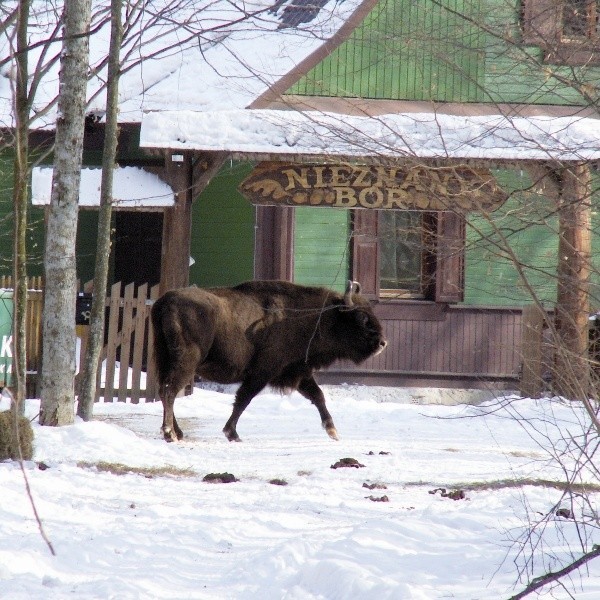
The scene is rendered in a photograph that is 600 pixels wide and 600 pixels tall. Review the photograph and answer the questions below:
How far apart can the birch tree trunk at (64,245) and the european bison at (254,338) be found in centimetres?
105

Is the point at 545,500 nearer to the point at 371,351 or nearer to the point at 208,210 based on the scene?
the point at 371,351

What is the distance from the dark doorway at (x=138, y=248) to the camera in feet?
64.9

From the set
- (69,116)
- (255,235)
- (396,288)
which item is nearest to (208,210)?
(255,235)

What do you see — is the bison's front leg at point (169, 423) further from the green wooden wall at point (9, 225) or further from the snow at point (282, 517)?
the green wooden wall at point (9, 225)

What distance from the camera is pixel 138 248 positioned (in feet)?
65.0

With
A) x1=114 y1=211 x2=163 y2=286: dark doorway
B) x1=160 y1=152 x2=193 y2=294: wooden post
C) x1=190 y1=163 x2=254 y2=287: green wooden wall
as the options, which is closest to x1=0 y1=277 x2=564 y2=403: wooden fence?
x1=190 y1=163 x2=254 y2=287: green wooden wall

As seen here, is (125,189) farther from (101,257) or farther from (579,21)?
(579,21)

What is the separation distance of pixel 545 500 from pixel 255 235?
9.70 metres

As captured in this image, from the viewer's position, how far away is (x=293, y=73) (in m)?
14.9

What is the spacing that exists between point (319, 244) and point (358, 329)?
4.66 m

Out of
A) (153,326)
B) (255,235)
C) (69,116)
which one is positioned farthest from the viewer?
(255,235)

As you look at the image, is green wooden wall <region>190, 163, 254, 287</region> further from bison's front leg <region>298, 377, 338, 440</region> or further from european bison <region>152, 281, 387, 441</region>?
bison's front leg <region>298, 377, 338, 440</region>

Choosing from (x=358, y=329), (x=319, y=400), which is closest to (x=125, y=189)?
(x=358, y=329)

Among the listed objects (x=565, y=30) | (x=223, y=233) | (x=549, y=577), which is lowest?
(x=549, y=577)
